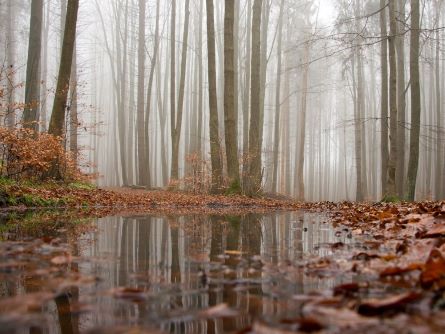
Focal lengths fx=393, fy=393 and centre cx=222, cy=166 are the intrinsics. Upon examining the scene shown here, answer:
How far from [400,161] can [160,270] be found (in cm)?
1535

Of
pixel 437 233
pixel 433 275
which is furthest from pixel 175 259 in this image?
pixel 437 233

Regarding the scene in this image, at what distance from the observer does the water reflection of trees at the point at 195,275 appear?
3.90ft

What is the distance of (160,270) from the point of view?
1914 millimetres

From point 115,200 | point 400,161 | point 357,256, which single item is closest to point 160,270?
point 357,256

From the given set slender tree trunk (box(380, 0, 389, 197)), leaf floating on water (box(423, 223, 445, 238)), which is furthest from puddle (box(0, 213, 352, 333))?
slender tree trunk (box(380, 0, 389, 197))

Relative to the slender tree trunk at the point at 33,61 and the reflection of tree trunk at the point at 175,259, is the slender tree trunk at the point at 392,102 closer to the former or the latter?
the reflection of tree trunk at the point at 175,259

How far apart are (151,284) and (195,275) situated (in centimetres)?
26

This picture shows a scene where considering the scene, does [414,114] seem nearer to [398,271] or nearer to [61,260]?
[398,271]

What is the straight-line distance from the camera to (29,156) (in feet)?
23.9

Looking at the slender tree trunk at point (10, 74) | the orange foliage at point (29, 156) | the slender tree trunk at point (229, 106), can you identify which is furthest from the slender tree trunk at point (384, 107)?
the slender tree trunk at point (10, 74)

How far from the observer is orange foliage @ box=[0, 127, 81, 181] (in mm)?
7039

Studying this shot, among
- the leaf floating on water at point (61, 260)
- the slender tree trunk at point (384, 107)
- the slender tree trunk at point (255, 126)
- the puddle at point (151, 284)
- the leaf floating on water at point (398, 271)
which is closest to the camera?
the puddle at point (151, 284)

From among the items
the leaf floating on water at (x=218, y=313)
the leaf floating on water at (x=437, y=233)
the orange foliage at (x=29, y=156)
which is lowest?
the leaf floating on water at (x=218, y=313)

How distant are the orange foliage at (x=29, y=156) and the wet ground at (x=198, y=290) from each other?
16.3ft
